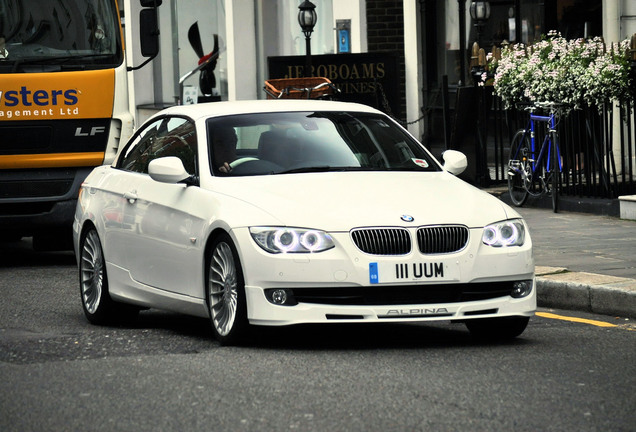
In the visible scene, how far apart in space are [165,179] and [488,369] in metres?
2.43

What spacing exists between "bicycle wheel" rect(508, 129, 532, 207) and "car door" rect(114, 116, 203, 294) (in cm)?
743

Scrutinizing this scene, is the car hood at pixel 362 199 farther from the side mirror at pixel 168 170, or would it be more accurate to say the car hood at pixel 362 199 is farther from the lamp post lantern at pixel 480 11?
the lamp post lantern at pixel 480 11

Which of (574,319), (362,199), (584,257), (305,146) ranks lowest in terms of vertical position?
(574,319)

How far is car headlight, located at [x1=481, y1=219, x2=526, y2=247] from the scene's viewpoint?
8.13m

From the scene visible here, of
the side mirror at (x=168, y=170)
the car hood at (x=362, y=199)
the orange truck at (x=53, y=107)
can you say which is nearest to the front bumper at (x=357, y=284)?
the car hood at (x=362, y=199)

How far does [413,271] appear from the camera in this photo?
25.8 ft

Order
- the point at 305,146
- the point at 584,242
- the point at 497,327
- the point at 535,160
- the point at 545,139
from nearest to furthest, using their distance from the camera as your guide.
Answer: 1. the point at 497,327
2. the point at 305,146
3. the point at 584,242
4. the point at 545,139
5. the point at 535,160

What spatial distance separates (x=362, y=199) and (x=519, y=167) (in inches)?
344

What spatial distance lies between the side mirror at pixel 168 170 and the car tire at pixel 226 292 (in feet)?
1.93

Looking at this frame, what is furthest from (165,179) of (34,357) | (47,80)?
(47,80)

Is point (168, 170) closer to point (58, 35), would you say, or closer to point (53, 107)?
point (53, 107)

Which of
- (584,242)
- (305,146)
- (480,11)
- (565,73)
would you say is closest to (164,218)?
(305,146)

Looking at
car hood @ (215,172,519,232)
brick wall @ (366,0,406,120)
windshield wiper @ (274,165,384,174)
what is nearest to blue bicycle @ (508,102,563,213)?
windshield wiper @ (274,165,384,174)

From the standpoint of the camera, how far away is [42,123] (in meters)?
14.3
